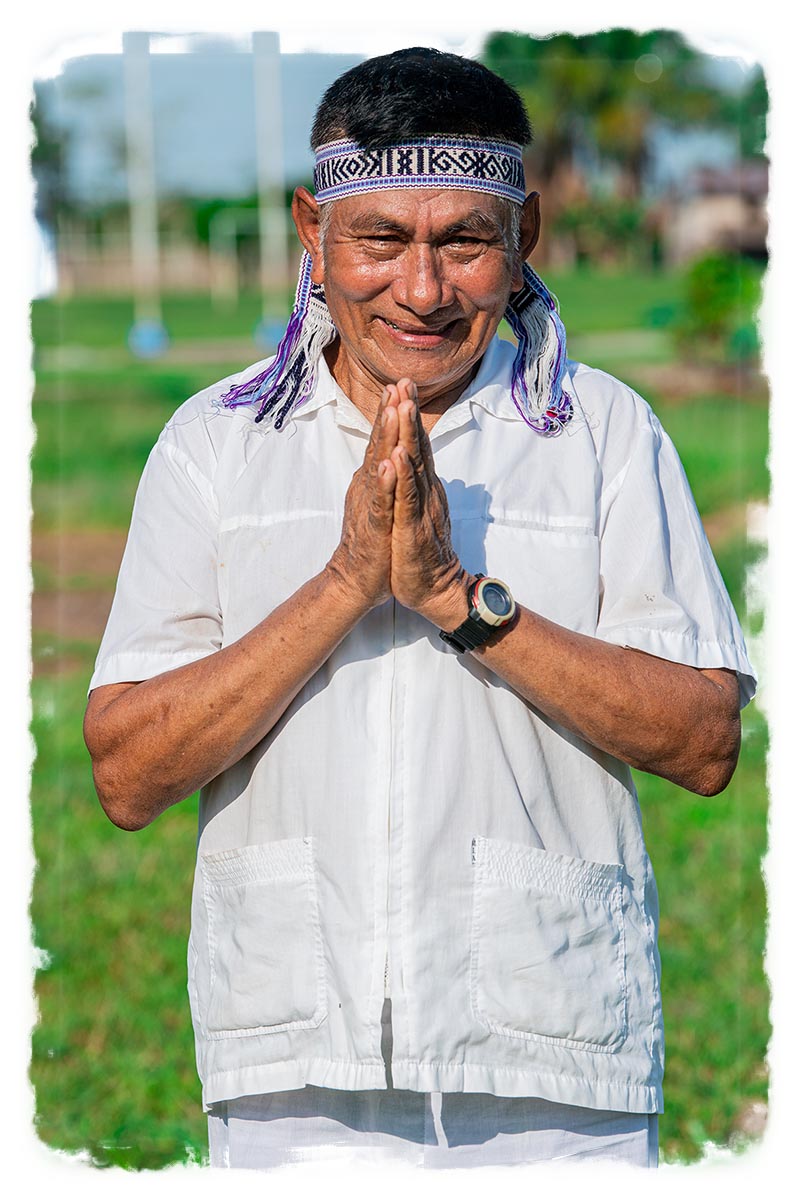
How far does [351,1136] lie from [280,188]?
35.3 meters

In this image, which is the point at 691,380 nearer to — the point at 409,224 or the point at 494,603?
the point at 409,224

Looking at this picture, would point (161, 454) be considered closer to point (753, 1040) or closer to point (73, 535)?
point (753, 1040)

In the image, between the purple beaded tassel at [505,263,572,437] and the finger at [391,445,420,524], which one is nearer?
the finger at [391,445,420,524]

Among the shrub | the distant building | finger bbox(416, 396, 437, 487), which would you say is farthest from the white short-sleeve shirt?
the distant building

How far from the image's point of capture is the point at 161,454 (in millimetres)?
2398

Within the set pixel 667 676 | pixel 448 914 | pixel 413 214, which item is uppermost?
pixel 413 214

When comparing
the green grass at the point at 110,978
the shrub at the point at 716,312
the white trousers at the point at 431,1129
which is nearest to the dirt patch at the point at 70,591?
the green grass at the point at 110,978

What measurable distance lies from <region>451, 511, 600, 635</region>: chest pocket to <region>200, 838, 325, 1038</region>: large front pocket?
20.6 inches

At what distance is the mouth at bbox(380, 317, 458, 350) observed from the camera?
226 cm

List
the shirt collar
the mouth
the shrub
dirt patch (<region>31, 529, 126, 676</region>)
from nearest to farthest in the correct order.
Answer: the mouth
the shirt collar
dirt patch (<region>31, 529, 126, 676</region>)
the shrub

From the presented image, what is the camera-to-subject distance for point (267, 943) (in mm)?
2262

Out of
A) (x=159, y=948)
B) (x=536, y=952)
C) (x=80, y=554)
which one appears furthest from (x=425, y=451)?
(x=80, y=554)

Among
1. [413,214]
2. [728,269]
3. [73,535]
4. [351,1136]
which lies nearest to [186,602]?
[413,214]

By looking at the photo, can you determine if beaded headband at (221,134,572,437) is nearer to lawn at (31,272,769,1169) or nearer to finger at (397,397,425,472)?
finger at (397,397,425,472)
